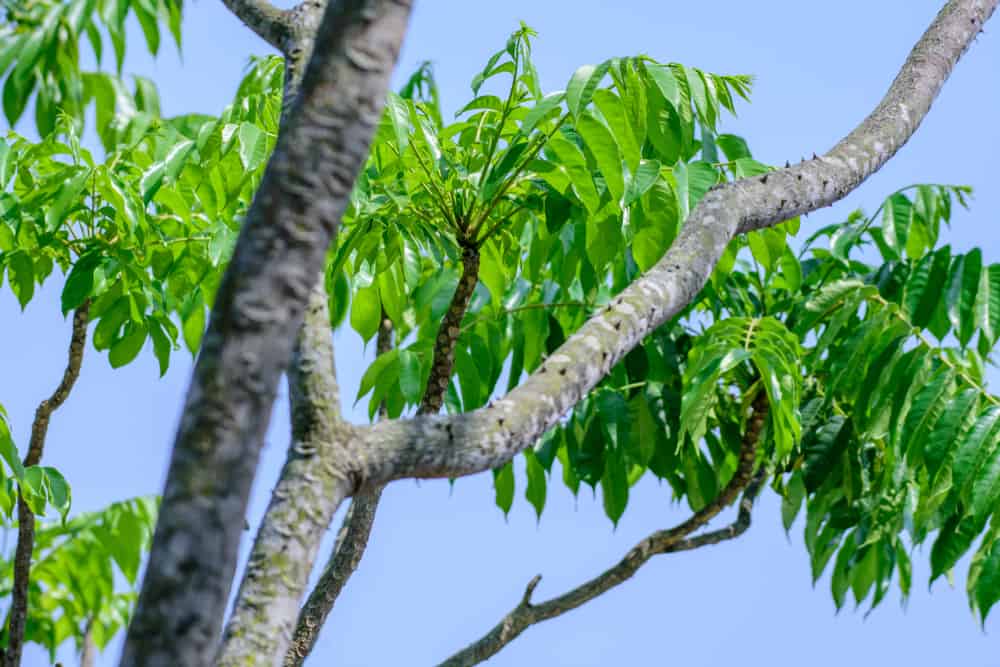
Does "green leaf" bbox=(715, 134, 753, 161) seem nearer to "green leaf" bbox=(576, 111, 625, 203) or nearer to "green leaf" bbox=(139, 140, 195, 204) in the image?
"green leaf" bbox=(576, 111, 625, 203)

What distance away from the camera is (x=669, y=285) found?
82.8 inches

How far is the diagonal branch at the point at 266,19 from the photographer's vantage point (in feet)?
7.04

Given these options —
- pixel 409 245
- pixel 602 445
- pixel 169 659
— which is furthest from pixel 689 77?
pixel 169 659

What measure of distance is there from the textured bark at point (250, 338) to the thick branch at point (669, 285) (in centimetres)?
37

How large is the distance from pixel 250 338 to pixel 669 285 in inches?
37.4

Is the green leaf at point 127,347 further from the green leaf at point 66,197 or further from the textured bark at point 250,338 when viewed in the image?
the textured bark at point 250,338

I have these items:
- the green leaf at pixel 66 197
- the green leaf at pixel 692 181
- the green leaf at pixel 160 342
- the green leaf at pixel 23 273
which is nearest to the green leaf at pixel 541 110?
the green leaf at pixel 692 181

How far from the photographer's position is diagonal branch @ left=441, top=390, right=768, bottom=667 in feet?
12.1

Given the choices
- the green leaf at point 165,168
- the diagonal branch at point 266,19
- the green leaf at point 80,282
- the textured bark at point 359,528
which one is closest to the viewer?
the diagonal branch at point 266,19

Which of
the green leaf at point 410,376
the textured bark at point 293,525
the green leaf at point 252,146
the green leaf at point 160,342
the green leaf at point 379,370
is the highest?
the green leaf at point 160,342

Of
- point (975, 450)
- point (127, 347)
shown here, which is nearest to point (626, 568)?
point (975, 450)

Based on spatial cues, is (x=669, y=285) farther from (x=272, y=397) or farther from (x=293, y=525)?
(x=272, y=397)

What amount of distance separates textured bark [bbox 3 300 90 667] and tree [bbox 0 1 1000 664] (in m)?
0.02

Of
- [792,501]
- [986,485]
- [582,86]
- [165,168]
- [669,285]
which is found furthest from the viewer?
[792,501]
